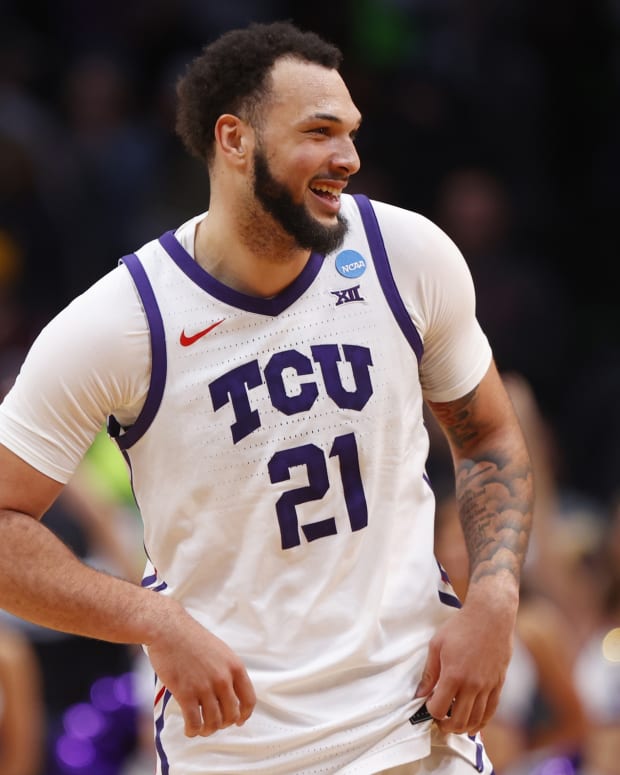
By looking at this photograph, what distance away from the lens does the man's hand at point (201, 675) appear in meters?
3.09

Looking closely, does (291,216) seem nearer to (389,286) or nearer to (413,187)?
(389,286)

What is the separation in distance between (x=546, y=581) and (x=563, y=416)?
7.23ft

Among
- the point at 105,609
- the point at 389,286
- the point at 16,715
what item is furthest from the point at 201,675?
the point at 16,715

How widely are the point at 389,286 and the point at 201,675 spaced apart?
39.2 inches

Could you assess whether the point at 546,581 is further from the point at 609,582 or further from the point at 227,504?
the point at 227,504

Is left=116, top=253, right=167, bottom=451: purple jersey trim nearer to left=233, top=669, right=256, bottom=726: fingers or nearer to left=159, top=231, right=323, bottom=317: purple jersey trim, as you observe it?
left=159, top=231, right=323, bottom=317: purple jersey trim

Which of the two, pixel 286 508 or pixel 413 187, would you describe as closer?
pixel 286 508

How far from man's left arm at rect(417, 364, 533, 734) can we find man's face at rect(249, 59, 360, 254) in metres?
0.63

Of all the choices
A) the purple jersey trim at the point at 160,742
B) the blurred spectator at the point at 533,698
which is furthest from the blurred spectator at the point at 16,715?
the purple jersey trim at the point at 160,742

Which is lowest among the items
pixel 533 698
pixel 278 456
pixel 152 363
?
pixel 533 698

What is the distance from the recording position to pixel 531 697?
628 centimetres

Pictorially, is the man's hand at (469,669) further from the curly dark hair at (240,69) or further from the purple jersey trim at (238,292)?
the curly dark hair at (240,69)

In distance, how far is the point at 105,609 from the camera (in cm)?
315

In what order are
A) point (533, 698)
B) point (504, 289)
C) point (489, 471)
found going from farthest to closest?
point (504, 289) → point (533, 698) → point (489, 471)
